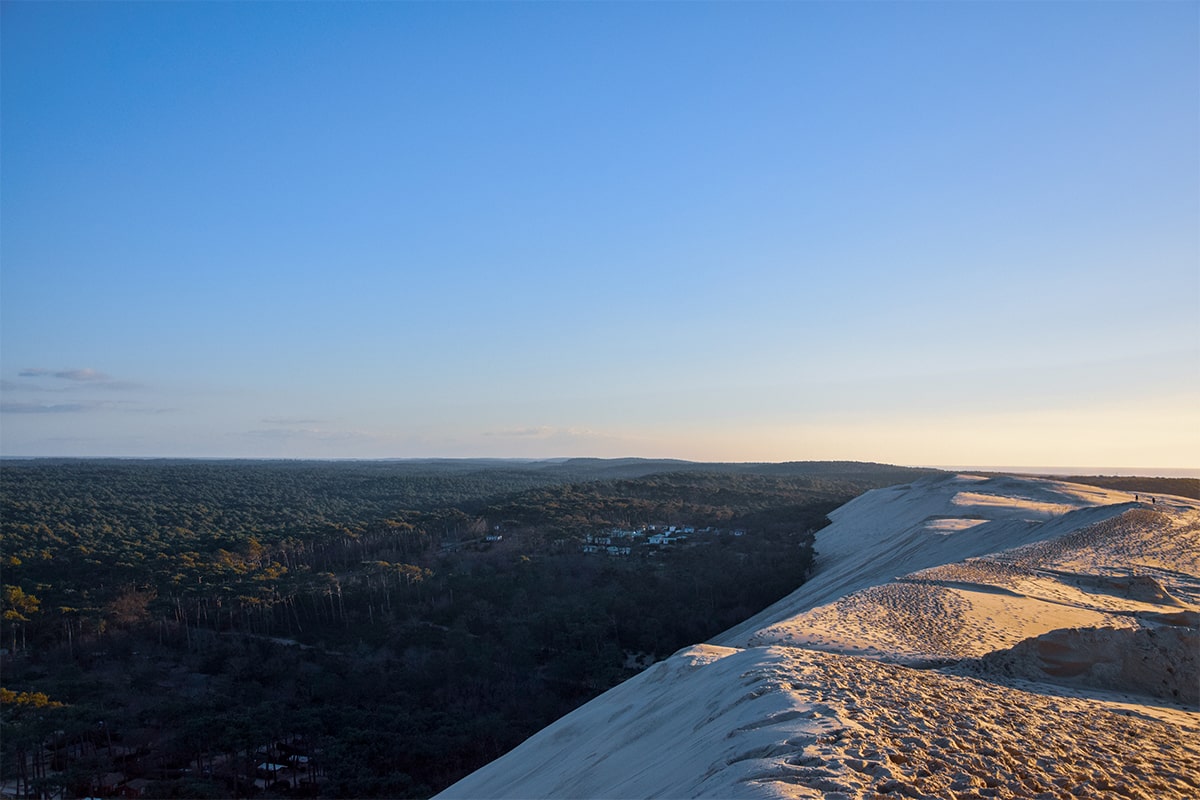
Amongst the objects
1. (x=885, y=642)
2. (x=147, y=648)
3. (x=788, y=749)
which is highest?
(x=788, y=749)

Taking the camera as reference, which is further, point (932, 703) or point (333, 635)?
point (333, 635)

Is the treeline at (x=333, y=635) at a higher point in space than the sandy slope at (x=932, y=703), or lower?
lower

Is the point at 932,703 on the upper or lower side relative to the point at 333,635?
upper

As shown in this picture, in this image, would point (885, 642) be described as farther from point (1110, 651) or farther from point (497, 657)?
point (497, 657)

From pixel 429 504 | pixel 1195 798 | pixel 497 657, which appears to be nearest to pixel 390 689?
pixel 497 657
